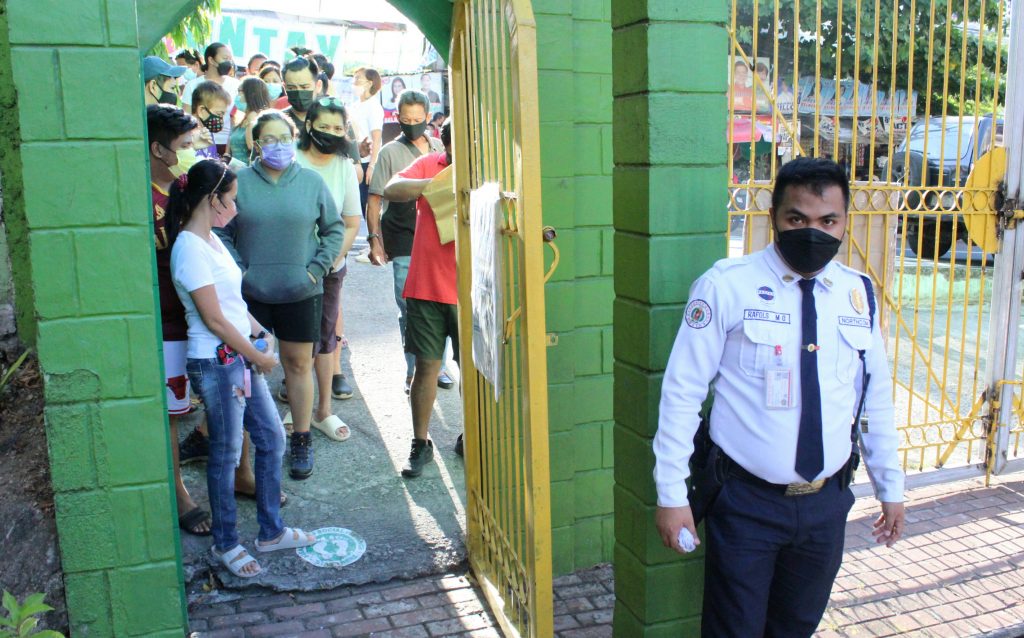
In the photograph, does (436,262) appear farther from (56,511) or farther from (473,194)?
(56,511)

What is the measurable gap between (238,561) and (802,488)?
2548 mm

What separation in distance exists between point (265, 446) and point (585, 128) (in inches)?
79.6

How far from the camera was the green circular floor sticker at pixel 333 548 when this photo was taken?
4.12 meters

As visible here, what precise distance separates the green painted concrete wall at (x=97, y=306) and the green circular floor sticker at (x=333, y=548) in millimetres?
1195

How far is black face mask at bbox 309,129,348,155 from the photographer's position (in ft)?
16.6

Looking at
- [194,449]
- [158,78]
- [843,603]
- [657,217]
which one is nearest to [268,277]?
[194,449]

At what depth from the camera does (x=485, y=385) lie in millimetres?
3652

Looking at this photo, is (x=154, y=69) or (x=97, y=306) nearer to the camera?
(x=97, y=306)

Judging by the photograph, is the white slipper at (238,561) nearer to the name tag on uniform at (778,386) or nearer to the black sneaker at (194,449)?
the black sneaker at (194,449)

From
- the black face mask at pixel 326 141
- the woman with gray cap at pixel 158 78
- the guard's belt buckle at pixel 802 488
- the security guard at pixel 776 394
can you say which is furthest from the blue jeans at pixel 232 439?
the guard's belt buckle at pixel 802 488

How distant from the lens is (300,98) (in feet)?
19.6

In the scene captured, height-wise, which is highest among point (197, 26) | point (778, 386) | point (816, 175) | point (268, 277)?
point (197, 26)

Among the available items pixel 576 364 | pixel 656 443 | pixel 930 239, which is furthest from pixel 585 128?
pixel 930 239

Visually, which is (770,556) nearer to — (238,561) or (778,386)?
(778,386)
